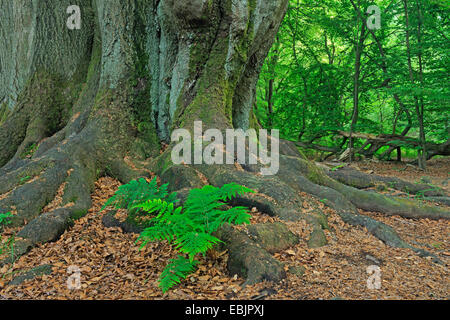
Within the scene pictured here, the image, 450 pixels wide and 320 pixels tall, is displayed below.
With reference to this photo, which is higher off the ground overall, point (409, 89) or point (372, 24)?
point (372, 24)

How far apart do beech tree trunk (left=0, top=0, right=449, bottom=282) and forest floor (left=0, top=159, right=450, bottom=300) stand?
244 millimetres

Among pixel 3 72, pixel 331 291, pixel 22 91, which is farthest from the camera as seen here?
pixel 3 72

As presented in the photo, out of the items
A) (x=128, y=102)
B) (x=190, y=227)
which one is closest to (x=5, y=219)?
(x=190, y=227)

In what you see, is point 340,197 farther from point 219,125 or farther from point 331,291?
point 331,291

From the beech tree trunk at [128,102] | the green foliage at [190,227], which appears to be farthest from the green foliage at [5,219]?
the green foliage at [190,227]

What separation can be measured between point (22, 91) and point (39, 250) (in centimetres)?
399

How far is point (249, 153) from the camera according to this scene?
15.0 ft

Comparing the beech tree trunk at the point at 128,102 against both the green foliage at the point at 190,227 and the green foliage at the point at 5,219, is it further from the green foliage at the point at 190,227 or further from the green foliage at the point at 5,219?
the green foliage at the point at 190,227

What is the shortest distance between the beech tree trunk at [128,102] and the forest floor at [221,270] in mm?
244

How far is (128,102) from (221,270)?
3546 mm

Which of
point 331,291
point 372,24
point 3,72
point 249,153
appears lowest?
point 331,291

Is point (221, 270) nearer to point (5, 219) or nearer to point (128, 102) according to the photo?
point (5, 219)

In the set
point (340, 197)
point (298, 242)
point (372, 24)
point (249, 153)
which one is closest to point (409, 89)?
point (372, 24)

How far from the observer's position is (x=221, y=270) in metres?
2.83
